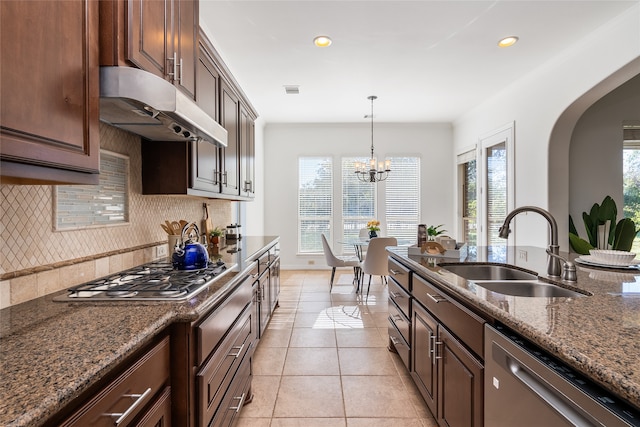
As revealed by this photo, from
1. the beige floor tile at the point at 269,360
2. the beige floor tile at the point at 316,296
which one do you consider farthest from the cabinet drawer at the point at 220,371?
the beige floor tile at the point at 316,296

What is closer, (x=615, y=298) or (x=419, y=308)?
(x=615, y=298)

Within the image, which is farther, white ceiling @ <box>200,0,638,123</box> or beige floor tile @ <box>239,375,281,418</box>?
white ceiling @ <box>200,0,638,123</box>

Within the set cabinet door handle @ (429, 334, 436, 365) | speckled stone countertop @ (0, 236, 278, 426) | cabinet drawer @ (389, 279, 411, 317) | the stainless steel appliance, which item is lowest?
cabinet door handle @ (429, 334, 436, 365)

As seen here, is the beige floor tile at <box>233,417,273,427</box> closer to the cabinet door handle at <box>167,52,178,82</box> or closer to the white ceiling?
the cabinet door handle at <box>167,52,178,82</box>

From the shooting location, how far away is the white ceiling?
106 inches

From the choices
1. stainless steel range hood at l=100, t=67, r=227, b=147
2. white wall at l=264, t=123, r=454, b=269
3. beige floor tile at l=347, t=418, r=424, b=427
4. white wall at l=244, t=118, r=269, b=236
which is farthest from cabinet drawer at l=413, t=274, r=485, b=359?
white wall at l=264, t=123, r=454, b=269

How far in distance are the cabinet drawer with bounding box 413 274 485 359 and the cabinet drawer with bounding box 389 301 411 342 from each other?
1.08ft

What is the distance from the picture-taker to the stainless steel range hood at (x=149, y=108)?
3.64ft

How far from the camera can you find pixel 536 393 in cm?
91

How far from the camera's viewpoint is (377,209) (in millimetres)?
6414

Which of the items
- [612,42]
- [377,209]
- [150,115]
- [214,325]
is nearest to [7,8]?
[150,115]

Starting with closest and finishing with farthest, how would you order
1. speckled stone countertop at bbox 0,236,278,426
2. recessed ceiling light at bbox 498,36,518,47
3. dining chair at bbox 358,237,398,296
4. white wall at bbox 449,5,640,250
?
speckled stone countertop at bbox 0,236,278,426
white wall at bbox 449,5,640,250
recessed ceiling light at bbox 498,36,518,47
dining chair at bbox 358,237,398,296

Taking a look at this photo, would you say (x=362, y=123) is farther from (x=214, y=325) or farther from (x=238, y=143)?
(x=214, y=325)

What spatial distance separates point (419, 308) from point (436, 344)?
0.95ft
